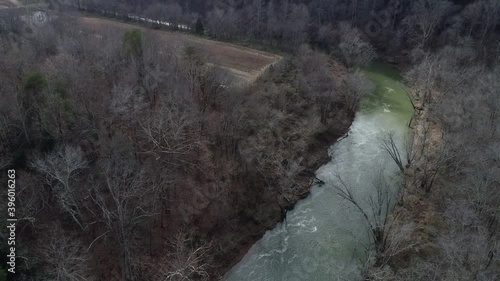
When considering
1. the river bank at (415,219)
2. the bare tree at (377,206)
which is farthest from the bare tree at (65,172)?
the river bank at (415,219)

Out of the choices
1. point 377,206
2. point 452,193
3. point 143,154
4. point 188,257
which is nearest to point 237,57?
point 143,154

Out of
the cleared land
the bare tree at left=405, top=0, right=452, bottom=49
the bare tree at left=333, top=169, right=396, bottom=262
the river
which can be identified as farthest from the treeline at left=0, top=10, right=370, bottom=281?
the bare tree at left=405, top=0, right=452, bottom=49

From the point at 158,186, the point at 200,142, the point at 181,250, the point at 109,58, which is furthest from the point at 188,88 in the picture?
the point at 181,250

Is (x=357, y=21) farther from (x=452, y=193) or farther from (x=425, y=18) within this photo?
(x=452, y=193)

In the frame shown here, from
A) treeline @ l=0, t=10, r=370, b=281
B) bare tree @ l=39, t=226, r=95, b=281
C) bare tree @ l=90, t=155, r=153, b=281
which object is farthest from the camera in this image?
treeline @ l=0, t=10, r=370, b=281

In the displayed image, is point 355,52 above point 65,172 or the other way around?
above

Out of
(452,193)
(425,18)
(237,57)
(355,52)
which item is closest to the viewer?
(452,193)

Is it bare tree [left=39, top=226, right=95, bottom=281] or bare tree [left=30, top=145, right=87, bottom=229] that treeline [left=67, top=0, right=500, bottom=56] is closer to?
bare tree [left=30, top=145, right=87, bottom=229]
